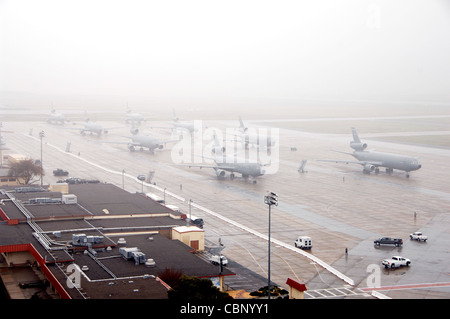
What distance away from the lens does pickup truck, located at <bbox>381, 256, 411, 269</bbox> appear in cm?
5700

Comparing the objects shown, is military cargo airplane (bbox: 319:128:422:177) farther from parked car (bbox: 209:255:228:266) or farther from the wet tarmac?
parked car (bbox: 209:255:228:266)

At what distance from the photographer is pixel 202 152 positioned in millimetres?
142750

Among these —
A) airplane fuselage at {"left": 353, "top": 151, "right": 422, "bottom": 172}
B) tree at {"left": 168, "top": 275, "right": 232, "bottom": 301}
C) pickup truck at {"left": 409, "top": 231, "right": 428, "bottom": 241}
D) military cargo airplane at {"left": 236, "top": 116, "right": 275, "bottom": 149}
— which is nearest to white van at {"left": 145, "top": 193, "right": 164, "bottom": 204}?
pickup truck at {"left": 409, "top": 231, "right": 428, "bottom": 241}

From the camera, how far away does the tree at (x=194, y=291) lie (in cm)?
3916

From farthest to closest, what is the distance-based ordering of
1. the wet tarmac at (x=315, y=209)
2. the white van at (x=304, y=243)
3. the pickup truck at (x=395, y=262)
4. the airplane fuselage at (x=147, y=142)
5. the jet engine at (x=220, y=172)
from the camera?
the airplane fuselage at (x=147, y=142)
the jet engine at (x=220, y=172)
the white van at (x=304, y=243)
the pickup truck at (x=395, y=262)
the wet tarmac at (x=315, y=209)

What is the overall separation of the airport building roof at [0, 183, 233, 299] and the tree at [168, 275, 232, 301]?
10.5 feet

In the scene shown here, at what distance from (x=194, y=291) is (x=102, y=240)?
20.9 m

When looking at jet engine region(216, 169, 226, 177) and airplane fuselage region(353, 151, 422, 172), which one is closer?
jet engine region(216, 169, 226, 177)

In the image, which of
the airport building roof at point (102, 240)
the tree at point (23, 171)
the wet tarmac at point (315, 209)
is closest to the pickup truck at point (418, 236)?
the wet tarmac at point (315, 209)

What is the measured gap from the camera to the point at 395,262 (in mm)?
57219

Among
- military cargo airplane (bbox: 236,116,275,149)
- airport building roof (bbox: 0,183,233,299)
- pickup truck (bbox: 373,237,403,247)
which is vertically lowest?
pickup truck (bbox: 373,237,403,247)

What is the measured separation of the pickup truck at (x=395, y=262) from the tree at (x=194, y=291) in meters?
21.8

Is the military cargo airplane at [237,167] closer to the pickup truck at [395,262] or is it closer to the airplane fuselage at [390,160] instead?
the airplane fuselage at [390,160]

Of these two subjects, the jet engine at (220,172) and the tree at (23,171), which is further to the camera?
the jet engine at (220,172)
